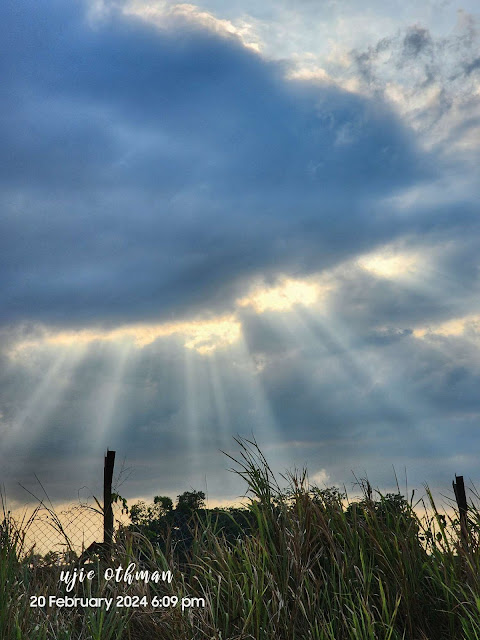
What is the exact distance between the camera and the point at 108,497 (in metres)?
9.04

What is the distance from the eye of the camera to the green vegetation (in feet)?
19.8

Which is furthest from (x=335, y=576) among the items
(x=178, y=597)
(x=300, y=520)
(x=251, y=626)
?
(x=178, y=597)

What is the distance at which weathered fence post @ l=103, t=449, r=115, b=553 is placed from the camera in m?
8.72

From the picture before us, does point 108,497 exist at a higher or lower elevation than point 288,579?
higher

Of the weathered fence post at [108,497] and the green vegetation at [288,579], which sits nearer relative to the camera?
the green vegetation at [288,579]

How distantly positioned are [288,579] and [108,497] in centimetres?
339

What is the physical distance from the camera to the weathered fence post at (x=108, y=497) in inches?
343

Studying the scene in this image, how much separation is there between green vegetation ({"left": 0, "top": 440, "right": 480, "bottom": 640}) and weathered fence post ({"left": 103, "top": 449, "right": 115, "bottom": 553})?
0.86 m

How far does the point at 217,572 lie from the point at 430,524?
2.44 metres

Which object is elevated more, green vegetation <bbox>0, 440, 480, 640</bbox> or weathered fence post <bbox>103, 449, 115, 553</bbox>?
weathered fence post <bbox>103, 449, 115, 553</bbox>

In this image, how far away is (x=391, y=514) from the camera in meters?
7.48

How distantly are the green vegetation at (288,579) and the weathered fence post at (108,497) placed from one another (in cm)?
86

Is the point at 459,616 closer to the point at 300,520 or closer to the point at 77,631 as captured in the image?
the point at 300,520

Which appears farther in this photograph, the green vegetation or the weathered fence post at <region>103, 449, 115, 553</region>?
the weathered fence post at <region>103, 449, 115, 553</region>
